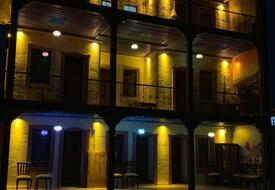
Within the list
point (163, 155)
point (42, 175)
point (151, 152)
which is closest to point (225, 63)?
point (163, 155)

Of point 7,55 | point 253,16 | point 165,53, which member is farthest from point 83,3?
point 253,16

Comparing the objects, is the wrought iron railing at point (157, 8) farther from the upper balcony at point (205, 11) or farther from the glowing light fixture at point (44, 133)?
the glowing light fixture at point (44, 133)

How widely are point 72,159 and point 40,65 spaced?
4022mm

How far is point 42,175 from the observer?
13.1m

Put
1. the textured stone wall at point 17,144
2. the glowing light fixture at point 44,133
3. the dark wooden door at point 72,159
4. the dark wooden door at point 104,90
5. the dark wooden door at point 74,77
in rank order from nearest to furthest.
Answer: the textured stone wall at point 17,144, the glowing light fixture at point 44,133, the dark wooden door at point 74,77, the dark wooden door at point 72,159, the dark wooden door at point 104,90

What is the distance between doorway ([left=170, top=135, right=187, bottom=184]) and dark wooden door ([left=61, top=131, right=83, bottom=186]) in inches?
178

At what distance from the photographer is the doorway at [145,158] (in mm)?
16562

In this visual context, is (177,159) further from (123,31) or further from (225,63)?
(123,31)

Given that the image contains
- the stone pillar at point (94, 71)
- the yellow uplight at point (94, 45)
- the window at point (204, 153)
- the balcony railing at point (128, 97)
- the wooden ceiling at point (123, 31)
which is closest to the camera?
the wooden ceiling at point (123, 31)

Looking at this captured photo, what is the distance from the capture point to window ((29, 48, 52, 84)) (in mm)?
14125

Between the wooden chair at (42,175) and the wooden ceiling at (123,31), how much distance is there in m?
5.36

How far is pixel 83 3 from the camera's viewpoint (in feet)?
40.1

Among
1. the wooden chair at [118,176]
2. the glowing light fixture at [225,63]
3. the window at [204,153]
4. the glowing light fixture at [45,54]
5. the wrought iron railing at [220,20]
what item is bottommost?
the wooden chair at [118,176]

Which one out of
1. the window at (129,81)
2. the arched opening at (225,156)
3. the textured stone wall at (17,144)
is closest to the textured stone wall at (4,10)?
the textured stone wall at (17,144)
